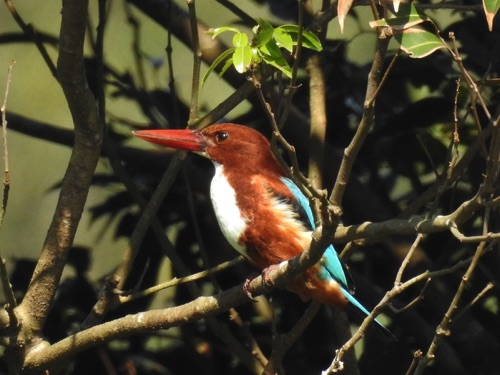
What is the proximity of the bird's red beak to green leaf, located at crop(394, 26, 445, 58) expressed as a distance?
47.3 inches

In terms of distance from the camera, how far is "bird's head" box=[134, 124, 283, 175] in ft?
11.1

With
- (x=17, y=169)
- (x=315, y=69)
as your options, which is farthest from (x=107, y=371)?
(x=17, y=169)

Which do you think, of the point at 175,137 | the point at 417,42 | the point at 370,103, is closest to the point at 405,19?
the point at 417,42

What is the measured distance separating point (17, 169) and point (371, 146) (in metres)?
2.32

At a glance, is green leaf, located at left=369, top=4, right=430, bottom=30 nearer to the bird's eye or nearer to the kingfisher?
the kingfisher

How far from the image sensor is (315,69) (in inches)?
142

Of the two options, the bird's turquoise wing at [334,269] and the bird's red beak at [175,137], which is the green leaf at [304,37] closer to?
the bird's turquoise wing at [334,269]

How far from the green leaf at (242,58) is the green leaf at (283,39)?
0.27 ft

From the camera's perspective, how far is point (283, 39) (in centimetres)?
240

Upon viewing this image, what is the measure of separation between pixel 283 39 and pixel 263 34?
0.06m

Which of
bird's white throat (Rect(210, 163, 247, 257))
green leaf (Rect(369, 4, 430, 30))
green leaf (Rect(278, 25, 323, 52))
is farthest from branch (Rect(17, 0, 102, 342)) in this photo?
green leaf (Rect(369, 4, 430, 30))

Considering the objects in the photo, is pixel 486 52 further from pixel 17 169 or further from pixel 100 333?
pixel 17 169

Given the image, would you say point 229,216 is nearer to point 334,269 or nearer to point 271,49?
point 334,269

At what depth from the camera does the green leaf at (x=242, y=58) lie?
2.28 meters
